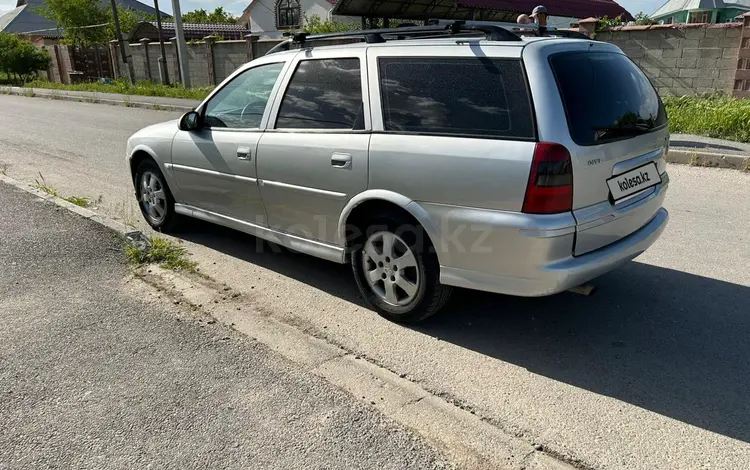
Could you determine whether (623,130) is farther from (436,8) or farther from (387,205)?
(436,8)

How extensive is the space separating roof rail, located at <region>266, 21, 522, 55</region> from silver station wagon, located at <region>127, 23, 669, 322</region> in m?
0.02

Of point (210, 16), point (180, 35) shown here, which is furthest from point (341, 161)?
point (210, 16)

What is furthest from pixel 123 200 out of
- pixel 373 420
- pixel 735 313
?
pixel 735 313

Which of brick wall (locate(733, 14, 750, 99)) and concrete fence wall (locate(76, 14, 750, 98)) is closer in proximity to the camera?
brick wall (locate(733, 14, 750, 99))

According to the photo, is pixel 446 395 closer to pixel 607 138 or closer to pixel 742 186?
pixel 607 138

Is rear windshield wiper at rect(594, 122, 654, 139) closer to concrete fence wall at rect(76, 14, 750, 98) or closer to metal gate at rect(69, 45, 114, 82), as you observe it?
concrete fence wall at rect(76, 14, 750, 98)

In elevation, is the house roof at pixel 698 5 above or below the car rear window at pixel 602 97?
above

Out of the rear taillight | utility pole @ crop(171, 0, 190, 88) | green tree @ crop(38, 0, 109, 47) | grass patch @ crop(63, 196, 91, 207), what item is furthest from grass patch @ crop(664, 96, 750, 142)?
green tree @ crop(38, 0, 109, 47)

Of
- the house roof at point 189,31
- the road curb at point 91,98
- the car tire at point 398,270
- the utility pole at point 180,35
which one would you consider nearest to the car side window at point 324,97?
the car tire at point 398,270

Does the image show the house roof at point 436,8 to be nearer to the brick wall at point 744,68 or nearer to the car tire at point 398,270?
the brick wall at point 744,68

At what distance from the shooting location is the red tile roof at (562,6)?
25.0 m

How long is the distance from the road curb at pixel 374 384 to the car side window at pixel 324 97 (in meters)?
1.41

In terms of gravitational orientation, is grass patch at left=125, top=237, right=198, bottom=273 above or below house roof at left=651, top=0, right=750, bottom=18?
below

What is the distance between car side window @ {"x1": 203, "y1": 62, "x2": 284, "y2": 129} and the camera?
4508mm
